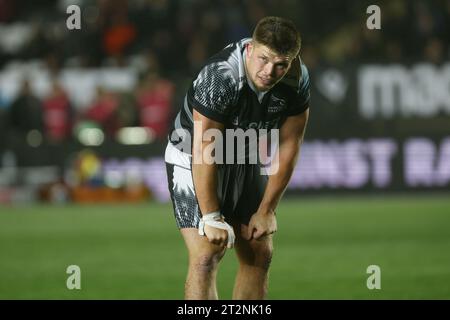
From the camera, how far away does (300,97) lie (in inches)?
262

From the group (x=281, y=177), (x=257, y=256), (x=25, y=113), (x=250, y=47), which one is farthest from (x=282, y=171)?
(x=25, y=113)

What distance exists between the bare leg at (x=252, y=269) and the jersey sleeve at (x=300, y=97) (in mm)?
879

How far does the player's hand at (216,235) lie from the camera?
6.38 m

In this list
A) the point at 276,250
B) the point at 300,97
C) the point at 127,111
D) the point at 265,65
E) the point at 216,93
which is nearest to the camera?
the point at 265,65

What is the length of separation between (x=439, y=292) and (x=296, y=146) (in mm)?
2787

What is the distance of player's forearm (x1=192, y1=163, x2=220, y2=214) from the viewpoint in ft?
21.0

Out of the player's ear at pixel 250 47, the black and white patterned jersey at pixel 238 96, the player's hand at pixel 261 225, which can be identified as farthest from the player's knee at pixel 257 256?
the player's ear at pixel 250 47

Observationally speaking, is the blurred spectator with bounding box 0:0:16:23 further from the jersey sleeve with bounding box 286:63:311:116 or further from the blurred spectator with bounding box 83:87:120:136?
the jersey sleeve with bounding box 286:63:311:116

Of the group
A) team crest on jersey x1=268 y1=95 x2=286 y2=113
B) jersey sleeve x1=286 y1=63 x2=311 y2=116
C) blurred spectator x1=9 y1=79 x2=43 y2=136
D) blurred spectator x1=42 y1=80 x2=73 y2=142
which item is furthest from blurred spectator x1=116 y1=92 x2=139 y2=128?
team crest on jersey x1=268 y1=95 x2=286 y2=113

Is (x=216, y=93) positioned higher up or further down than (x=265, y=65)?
further down

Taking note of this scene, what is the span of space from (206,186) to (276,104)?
70 cm

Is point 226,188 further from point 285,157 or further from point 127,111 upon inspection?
point 127,111

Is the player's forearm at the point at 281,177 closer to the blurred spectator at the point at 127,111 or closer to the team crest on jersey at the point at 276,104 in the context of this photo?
the team crest on jersey at the point at 276,104
